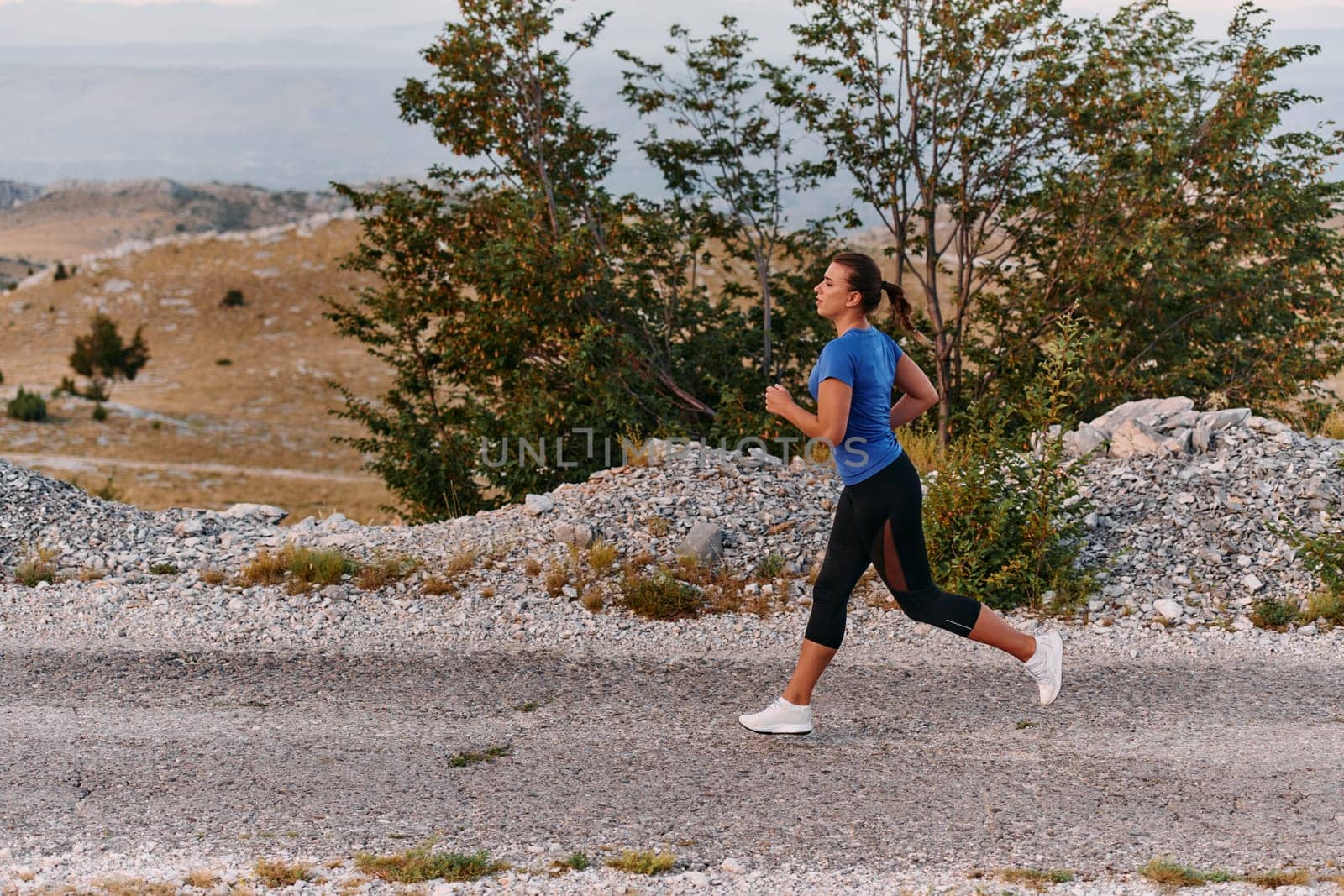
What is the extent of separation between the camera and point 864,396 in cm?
486

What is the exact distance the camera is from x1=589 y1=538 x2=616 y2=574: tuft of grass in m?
7.80

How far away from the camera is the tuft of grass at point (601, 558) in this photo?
7.80 metres

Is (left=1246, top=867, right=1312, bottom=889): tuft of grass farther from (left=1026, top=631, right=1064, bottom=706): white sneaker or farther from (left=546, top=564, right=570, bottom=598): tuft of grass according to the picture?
(left=546, top=564, right=570, bottom=598): tuft of grass

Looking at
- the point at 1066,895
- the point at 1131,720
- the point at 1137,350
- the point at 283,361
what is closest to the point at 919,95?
the point at 1137,350

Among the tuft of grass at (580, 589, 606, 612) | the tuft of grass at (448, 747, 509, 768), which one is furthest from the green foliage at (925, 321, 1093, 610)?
the tuft of grass at (448, 747, 509, 768)

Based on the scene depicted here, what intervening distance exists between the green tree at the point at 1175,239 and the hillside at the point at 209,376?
901cm

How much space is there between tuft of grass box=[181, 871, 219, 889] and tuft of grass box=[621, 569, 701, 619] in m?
3.72

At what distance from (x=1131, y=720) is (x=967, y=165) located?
9780 millimetres

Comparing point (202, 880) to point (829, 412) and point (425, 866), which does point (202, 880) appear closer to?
point (425, 866)

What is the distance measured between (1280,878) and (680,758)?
2.39m

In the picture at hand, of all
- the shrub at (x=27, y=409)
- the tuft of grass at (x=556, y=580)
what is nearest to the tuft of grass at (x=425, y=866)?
the tuft of grass at (x=556, y=580)

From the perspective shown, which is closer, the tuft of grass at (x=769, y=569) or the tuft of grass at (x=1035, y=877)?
the tuft of grass at (x=1035, y=877)

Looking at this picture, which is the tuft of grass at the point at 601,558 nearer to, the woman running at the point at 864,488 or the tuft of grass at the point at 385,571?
the tuft of grass at the point at 385,571

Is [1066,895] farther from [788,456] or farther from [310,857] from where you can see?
[788,456]
